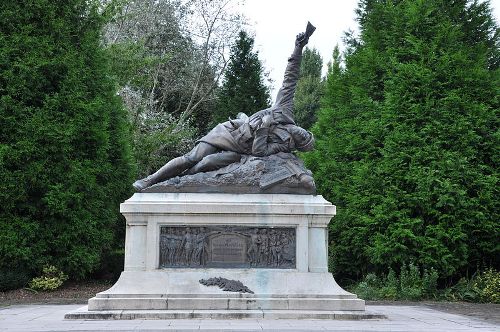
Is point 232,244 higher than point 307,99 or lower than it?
lower

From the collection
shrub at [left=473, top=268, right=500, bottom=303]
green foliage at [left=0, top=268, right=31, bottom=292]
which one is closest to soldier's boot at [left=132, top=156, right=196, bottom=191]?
green foliage at [left=0, top=268, right=31, bottom=292]

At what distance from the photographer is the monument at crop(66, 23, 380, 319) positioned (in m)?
10.7

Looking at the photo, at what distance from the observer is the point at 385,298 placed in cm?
1564

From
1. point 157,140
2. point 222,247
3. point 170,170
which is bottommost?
point 222,247

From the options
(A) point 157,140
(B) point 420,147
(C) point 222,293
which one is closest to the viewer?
(C) point 222,293

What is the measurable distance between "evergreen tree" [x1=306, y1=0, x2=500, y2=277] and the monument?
5.22 m

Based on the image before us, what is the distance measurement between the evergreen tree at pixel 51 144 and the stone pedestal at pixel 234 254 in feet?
17.9

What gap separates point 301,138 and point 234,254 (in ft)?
8.35

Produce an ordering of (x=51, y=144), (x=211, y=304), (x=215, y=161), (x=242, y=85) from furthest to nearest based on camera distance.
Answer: (x=242, y=85) < (x=51, y=144) < (x=215, y=161) < (x=211, y=304)

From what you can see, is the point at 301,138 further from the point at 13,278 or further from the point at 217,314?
the point at 13,278

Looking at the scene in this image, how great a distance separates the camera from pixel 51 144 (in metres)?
16.1

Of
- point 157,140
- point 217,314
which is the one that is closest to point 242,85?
point 157,140

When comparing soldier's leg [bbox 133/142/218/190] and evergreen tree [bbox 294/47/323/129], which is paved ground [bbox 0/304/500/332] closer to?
soldier's leg [bbox 133/142/218/190]

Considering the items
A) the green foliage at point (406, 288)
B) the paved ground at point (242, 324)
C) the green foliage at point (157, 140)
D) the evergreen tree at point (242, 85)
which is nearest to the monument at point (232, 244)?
the paved ground at point (242, 324)
